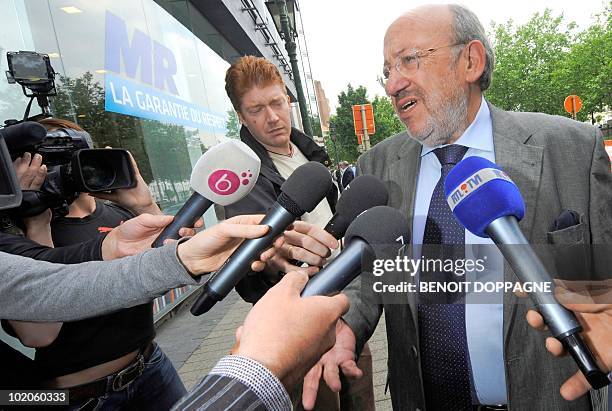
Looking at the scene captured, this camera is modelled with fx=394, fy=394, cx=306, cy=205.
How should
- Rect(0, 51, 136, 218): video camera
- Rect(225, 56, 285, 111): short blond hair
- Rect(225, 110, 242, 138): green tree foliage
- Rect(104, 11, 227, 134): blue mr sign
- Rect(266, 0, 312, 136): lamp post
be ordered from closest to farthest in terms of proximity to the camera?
Rect(0, 51, 136, 218): video camera
Rect(225, 56, 285, 111): short blond hair
Rect(104, 11, 227, 134): blue mr sign
Rect(266, 0, 312, 136): lamp post
Rect(225, 110, 242, 138): green tree foliage

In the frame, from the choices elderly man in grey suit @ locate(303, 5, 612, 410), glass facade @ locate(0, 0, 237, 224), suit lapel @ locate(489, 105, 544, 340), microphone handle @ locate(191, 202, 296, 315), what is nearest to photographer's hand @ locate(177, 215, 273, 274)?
microphone handle @ locate(191, 202, 296, 315)

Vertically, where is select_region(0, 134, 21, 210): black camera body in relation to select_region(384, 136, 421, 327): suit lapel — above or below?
above

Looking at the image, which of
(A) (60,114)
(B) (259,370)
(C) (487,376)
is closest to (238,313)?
(A) (60,114)

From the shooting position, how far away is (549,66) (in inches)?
1112

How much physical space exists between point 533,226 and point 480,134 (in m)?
0.44

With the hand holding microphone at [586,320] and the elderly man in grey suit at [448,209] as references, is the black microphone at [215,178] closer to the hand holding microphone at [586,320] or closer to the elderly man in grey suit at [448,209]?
the elderly man in grey suit at [448,209]

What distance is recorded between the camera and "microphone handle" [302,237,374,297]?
34.0 inches

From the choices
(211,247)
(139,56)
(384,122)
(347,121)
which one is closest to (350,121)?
(347,121)

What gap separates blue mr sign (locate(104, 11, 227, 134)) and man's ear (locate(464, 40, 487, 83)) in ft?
13.9

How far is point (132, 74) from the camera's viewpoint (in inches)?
202

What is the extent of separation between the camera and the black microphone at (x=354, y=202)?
4.10 ft

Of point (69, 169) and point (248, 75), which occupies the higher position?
point (248, 75)

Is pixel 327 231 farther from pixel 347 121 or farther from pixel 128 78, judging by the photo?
pixel 347 121

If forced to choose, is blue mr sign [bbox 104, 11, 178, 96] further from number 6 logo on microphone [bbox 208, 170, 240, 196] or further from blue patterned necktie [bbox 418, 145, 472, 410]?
blue patterned necktie [bbox 418, 145, 472, 410]
